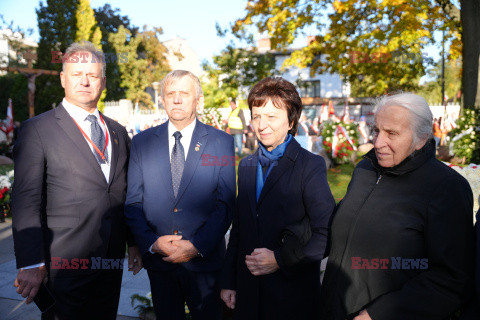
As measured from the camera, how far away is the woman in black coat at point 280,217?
2176 millimetres

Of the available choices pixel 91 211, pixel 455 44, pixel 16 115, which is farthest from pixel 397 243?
pixel 16 115

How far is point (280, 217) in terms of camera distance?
7.36 feet

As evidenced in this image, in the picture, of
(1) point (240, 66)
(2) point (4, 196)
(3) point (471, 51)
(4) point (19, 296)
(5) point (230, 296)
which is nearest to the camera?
(5) point (230, 296)

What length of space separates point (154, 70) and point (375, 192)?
4185 centimetres

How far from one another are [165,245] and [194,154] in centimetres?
67

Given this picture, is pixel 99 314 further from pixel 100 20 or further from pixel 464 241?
pixel 100 20

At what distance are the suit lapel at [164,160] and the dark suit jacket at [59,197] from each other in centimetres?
38

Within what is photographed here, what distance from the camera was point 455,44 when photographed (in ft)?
45.8

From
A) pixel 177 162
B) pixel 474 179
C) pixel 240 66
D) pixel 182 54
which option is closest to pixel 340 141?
pixel 474 179

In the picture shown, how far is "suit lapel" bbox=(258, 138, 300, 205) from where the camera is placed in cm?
227

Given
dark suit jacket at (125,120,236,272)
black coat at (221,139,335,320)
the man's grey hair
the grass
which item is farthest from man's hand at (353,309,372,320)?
the grass

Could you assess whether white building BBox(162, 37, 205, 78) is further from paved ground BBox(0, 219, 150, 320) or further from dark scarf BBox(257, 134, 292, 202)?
A: dark scarf BBox(257, 134, 292, 202)

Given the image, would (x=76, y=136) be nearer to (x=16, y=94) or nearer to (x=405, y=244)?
(x=405, y=244)

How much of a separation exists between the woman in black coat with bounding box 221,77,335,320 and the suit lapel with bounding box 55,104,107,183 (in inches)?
43.1
